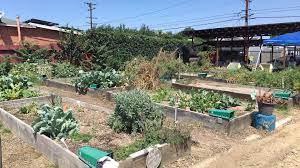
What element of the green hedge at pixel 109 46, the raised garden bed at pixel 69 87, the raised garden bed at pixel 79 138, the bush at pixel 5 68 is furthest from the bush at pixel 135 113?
the green hedge at pixel 109 46

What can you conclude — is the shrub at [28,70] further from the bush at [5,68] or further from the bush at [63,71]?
the bush at [63,71]

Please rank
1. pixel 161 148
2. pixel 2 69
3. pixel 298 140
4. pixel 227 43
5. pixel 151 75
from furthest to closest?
pixel 227 43 → pixel 2 69 → pixel 151 75 → pixel 298 140 → pixel 161 148

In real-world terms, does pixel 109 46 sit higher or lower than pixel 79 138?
higher

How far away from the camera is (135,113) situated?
5.43 metres

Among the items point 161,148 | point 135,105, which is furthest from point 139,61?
point 161,148

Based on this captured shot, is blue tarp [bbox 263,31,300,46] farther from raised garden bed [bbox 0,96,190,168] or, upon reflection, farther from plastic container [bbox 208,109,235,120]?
raised garden bed [bbox 0,96,190,168]

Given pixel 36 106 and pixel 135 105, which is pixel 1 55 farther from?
pixel 135 105

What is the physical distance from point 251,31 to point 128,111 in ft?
61.3

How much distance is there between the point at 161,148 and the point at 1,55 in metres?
12.6

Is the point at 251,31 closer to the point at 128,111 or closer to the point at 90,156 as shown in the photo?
the point at 128,111

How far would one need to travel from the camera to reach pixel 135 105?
17.7 feet

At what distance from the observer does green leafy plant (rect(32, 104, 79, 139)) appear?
5.07 meters

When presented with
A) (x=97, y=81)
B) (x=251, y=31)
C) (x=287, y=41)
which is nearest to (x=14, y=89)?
(x=97, y=81)

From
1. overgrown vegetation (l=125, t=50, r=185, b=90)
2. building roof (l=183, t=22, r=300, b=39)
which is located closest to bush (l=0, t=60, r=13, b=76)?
overgrown vegetation (l=125, t=50, r=185, b=90)
